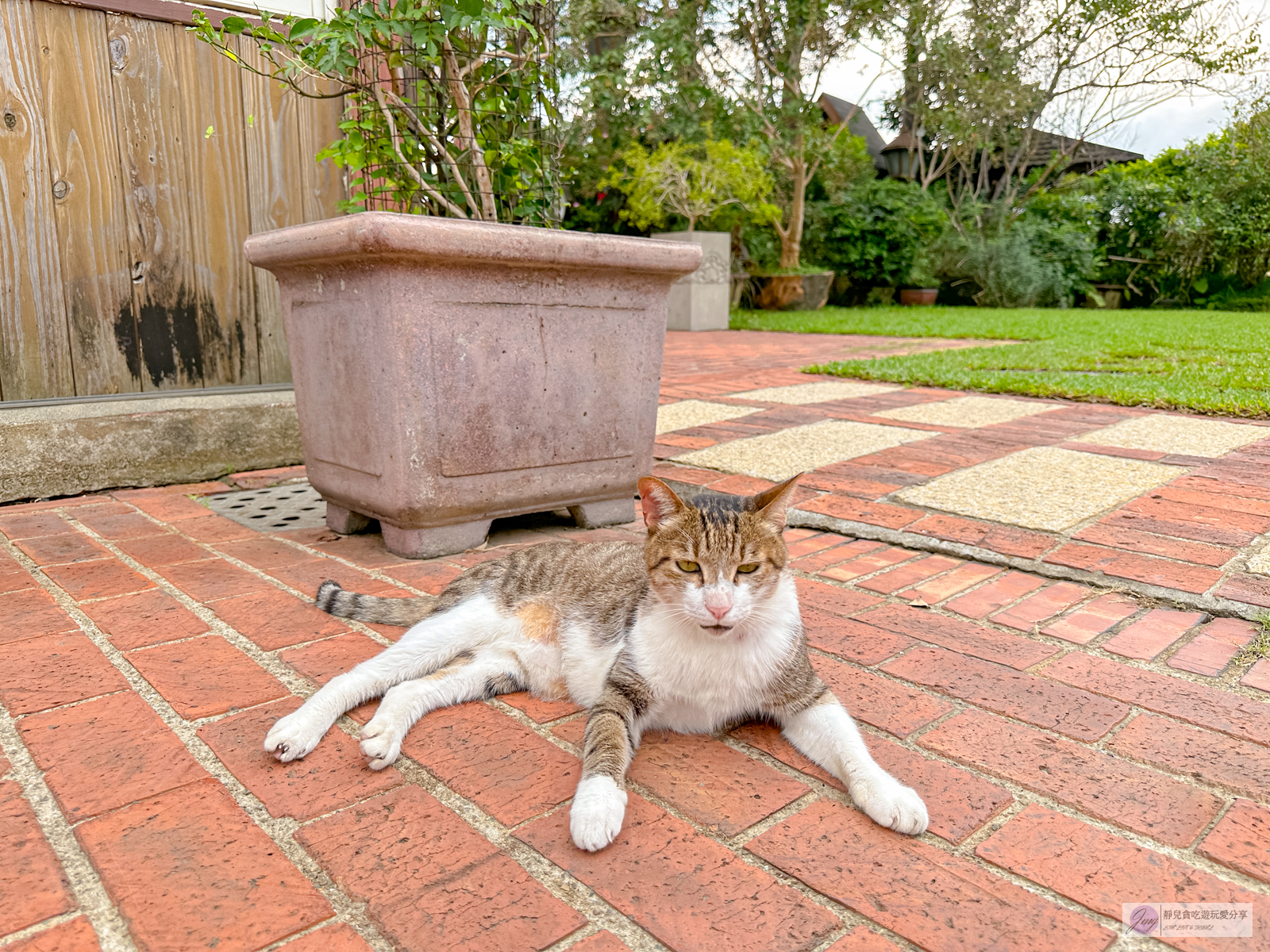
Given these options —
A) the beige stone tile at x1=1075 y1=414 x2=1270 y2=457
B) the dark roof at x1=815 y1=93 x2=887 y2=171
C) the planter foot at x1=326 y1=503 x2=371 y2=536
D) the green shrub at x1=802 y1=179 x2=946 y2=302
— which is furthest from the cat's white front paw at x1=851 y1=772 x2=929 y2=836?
the dark roof at x1=815 y1=93 x2=887 y2=171

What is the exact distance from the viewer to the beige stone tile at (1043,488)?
3.17m

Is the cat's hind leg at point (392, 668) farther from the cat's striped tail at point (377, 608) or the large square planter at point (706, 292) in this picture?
the large square planter at point (706, 292)

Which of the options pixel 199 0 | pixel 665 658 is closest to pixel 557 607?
pixel 665 658

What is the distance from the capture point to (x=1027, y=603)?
252 cm

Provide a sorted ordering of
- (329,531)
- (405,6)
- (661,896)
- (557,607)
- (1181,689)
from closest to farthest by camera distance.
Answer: (661,896)
(1181,689)
(557,607)
(405,6)
(329,531)

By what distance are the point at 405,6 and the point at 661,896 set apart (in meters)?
2.78

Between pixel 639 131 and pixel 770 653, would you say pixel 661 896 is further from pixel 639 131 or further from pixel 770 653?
pixel 639 131

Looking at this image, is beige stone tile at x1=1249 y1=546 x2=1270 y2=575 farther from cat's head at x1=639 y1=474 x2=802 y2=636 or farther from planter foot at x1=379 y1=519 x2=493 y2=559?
planter foot at x1=379 y1=519 x2=493 y2=559

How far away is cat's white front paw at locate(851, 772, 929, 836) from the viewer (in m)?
1.47

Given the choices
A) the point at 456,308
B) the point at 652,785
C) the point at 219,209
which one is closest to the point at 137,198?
the point at 219,209

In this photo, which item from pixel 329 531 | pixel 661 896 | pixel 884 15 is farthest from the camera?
pixel 884 15

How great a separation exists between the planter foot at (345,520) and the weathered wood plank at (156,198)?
5.24ft

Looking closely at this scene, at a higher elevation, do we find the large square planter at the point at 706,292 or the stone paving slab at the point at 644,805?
the large square planter at the point at 706,292

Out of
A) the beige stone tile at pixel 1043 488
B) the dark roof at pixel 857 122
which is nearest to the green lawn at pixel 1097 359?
the beige stone tile at pixel 1043 488
